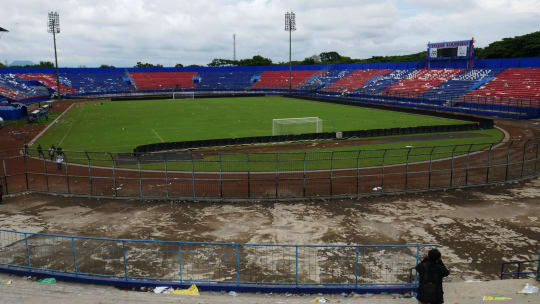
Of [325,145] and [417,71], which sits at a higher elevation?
[417,71]

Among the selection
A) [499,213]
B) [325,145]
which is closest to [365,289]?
[499,213]

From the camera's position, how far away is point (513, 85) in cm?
6284

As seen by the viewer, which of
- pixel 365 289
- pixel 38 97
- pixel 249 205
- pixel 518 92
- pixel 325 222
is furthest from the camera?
pixel 38 97

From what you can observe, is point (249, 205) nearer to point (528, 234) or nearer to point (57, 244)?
point (57, 244)

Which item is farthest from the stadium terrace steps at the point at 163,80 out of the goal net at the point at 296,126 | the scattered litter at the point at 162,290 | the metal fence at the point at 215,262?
the scattered litter at the point at 162,290

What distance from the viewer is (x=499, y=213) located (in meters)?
18.1

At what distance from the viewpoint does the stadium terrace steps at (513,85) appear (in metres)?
58.8

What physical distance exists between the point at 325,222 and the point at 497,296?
25.3ft

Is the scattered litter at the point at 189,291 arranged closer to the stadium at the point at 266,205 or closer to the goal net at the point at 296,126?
the stadium at the point at 266,205

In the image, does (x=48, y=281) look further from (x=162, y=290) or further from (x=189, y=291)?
(x=189, y=291)

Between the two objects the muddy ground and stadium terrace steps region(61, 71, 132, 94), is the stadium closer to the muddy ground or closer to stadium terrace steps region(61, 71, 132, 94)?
the muddy ground

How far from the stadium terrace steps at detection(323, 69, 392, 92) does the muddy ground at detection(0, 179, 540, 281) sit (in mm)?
75641

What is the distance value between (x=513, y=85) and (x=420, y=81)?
782 inches

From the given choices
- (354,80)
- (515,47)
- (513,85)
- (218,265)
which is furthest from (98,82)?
(218,265)
